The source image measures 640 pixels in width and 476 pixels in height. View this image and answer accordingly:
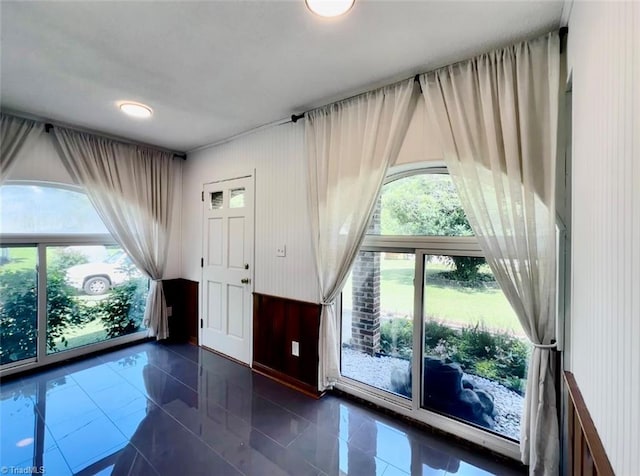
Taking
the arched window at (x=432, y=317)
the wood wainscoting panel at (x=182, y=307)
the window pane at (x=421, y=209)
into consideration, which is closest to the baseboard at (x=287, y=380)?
the arched window at (x=432, y=317)

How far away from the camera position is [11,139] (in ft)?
8.55

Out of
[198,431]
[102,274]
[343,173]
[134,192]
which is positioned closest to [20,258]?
[102,274]

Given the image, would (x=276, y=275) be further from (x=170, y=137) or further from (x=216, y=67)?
(x=170, y=137)

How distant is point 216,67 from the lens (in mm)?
1927

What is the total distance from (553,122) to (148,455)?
3106 mm

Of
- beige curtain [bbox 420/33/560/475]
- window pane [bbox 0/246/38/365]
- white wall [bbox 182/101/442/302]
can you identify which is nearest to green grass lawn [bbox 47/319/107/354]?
window pane [bbox 0/246/38/365]

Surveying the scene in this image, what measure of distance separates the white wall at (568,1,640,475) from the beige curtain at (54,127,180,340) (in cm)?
401

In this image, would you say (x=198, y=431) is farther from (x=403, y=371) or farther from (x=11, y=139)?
(x=11, y=139)

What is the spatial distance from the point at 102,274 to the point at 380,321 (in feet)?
10.8

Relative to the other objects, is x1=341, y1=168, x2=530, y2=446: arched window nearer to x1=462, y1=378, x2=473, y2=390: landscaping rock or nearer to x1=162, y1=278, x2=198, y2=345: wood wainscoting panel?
x1=462, y1=378, x2=473, y2=390: landscaping rock

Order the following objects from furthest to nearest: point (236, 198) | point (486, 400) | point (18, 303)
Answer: point (236, 198) → point (18, 303) → point (486, 400)

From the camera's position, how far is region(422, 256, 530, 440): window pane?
191 centimetres

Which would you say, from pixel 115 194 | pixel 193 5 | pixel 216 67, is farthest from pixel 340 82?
pixel 115 194

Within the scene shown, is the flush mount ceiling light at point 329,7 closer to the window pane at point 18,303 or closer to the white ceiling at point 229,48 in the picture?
the white ceiling at point 229,48
